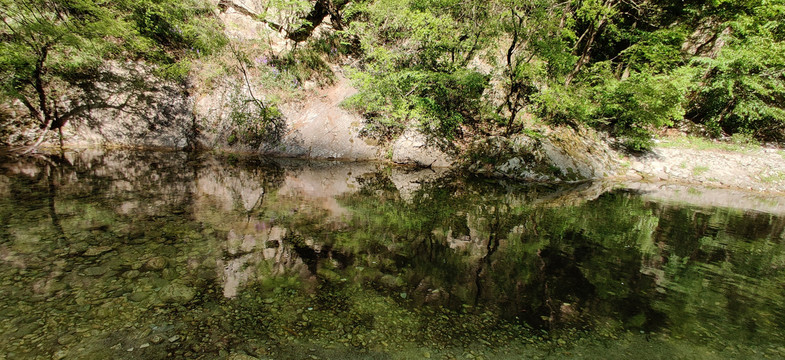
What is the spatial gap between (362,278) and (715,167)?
1911 centimetres

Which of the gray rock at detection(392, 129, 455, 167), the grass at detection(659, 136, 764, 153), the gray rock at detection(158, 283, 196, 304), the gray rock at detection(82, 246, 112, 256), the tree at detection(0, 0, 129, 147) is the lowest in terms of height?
the gray rock at detection(158, 283, 196, 304)

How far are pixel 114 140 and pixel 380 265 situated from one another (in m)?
17.0

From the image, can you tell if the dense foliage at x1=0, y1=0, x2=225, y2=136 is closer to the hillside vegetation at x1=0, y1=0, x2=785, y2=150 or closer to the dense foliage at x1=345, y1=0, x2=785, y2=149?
the hillside vegetation at x1=0, y1=0, x2=785, y2=150

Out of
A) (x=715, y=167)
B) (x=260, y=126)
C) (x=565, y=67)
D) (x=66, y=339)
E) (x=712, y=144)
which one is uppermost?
(x=565, y=67)

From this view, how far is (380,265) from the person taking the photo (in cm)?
489

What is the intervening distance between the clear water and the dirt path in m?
7.35

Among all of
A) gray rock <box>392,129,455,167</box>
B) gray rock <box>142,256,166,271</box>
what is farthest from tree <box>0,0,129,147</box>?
gray rock <box>392,129,455,167</box>

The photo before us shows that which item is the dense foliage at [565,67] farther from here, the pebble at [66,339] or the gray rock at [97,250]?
the pebble at [66,339]

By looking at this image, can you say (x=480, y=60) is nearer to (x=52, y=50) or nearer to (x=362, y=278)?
(x=362, y=278)

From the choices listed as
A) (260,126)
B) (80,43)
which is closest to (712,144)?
(260,126)

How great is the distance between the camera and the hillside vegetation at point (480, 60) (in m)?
13.7

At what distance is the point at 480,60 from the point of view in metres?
17.9

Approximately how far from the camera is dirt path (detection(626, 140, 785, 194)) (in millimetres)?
14492

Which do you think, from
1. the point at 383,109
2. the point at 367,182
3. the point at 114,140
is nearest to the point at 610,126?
the point at 383,109
